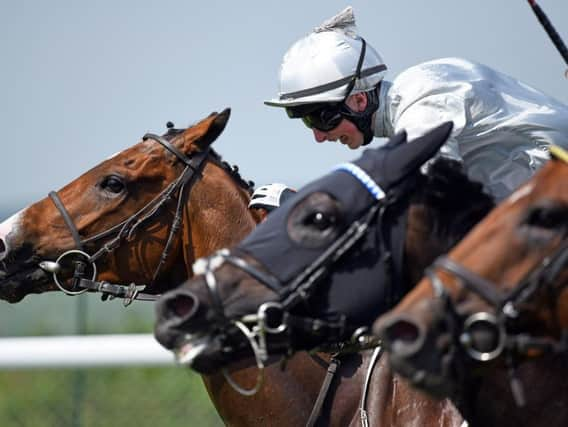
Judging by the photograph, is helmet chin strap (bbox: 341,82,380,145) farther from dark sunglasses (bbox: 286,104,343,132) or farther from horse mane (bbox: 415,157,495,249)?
horse mane (bbox: 415,157,495,249)

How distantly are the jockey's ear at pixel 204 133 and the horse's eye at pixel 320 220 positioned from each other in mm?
1596

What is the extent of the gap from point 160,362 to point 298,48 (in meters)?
1.78

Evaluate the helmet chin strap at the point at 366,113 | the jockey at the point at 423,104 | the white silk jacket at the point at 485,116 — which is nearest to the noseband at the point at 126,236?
the jockey at the point at 423,104

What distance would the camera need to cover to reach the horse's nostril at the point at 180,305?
3.37 meters

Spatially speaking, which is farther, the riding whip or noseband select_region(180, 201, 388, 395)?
the riding whip

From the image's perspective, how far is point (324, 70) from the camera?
455 cm

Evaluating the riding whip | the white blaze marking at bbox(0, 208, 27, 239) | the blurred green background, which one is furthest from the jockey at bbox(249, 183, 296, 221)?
the blurred green background

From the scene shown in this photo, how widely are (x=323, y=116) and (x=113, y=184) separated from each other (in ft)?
3.20

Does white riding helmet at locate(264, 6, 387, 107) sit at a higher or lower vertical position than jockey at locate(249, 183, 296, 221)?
higher

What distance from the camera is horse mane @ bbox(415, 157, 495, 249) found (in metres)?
3.55

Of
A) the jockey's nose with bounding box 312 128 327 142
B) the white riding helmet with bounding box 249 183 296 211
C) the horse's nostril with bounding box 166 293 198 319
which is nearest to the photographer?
the horse's nostril with bounding box 166 293 198 319

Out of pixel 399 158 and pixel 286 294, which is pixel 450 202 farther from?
Answer: pixel 286 294

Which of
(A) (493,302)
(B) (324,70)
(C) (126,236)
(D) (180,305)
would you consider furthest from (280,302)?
(C) (126,236)

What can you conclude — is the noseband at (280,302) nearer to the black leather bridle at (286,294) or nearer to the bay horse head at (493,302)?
the black leather bridle at (286,294)
